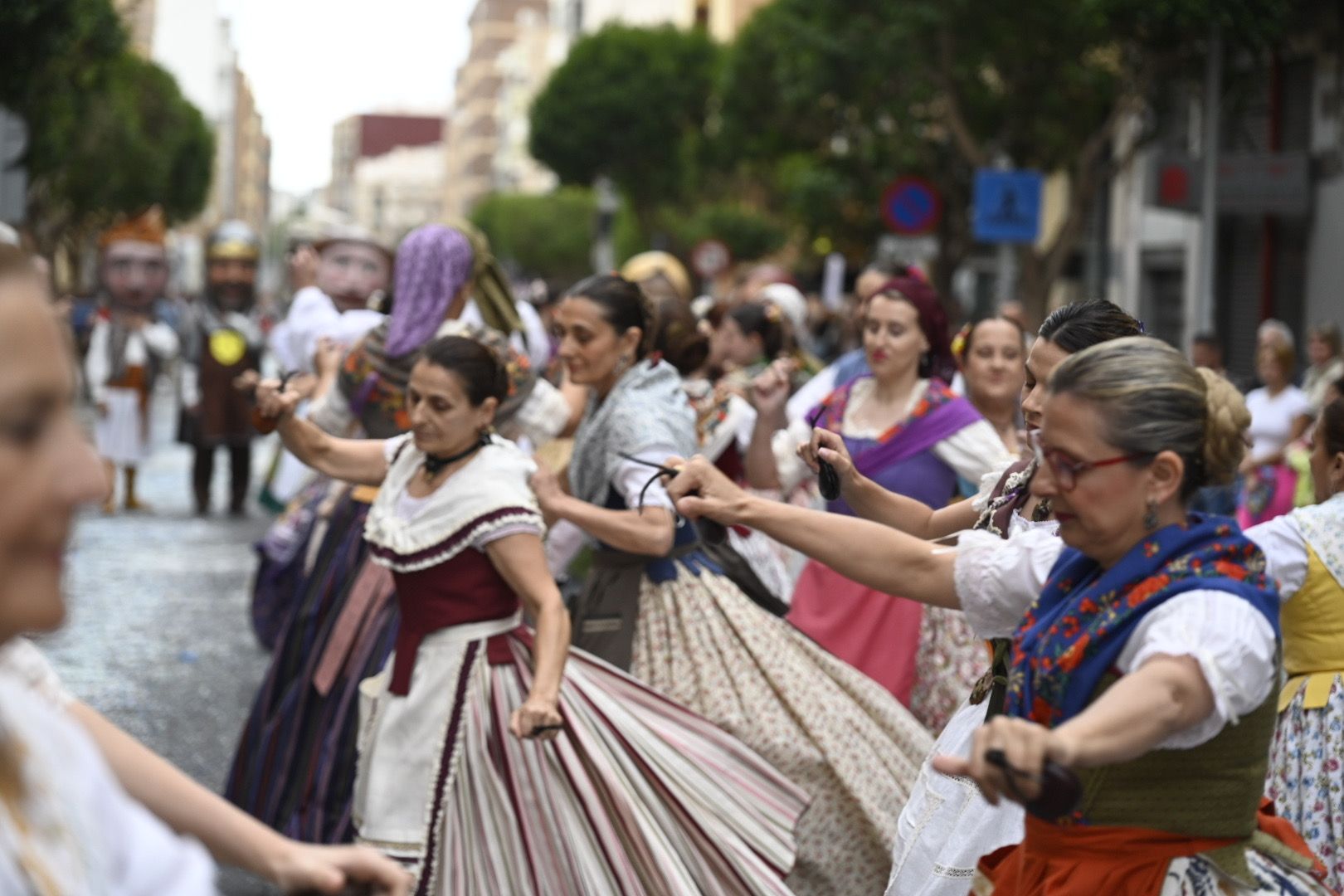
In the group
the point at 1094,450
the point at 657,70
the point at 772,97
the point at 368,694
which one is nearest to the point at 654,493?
the point at 368,694

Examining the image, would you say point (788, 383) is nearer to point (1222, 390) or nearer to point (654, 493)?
point (654, 493)

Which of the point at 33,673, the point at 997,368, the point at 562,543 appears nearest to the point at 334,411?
the point at 562,543

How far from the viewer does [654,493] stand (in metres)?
5.75

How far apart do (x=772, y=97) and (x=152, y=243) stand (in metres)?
16.9

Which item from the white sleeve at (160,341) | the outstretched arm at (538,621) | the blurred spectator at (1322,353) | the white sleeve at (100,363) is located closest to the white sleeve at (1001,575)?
the outstretched arm at (538,621)

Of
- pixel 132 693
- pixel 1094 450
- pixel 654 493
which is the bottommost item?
pixel 132 693

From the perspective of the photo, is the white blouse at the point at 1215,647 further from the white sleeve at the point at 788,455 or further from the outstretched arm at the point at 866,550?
the white sleeve at the point at 788,455

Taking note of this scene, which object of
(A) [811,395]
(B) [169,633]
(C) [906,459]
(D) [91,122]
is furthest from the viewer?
(D) [91,122]

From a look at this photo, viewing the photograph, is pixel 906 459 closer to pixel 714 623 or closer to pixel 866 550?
pixel 714 623

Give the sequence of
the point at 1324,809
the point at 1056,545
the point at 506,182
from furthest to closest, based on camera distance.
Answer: the point at 506,182, the point at 1324,809, the point at 1056,545

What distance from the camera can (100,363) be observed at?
18.2 m

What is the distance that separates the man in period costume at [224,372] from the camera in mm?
17797

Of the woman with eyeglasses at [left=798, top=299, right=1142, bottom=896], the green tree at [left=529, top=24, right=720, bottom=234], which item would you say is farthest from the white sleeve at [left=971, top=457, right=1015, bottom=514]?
the green tree at [left=529, top=24, right=720, bottom=234]

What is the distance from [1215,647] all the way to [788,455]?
15.9 feet
